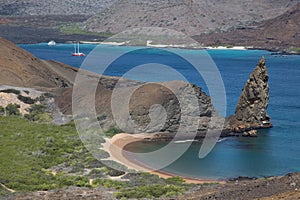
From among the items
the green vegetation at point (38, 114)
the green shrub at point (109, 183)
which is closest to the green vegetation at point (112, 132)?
the green vegetation at point (38, 114)

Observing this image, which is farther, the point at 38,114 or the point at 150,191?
the point at 38,114

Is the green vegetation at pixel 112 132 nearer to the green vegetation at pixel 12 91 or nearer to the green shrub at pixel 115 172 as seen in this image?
the green shrub at pixel 115 172

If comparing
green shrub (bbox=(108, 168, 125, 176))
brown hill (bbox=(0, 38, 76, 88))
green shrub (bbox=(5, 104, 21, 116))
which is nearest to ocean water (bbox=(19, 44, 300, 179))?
green shrub (bbox=(108, 168, 125, 176))

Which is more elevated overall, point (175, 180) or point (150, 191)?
point (175, 180)

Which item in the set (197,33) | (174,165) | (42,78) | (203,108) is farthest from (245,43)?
(174,165)

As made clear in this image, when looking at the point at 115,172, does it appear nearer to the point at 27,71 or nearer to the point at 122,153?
the point at 122,153

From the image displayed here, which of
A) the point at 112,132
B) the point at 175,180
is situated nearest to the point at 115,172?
the point at 175,180
